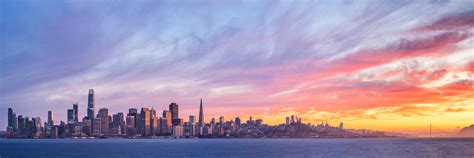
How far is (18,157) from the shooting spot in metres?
156

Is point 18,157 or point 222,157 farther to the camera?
point 18,157

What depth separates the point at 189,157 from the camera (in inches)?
5827

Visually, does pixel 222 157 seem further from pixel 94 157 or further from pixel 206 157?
pixel 94 157

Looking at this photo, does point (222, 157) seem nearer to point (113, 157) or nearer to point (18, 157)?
point (113, 157)

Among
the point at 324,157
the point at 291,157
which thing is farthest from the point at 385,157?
the point at 291,157

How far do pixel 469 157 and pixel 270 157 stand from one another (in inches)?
2286

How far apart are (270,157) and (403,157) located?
3915 cm

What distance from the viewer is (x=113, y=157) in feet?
478

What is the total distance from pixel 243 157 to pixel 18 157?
7205 centimetres

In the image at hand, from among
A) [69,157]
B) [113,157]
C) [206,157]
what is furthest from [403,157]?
[69,157]

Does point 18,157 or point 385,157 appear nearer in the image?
point 385,157

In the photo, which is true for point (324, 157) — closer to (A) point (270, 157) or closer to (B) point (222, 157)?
(A) point (270, 157)

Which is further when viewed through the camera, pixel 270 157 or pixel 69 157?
pixel 69 157

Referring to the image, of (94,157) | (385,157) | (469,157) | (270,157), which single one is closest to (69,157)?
(94,157)
